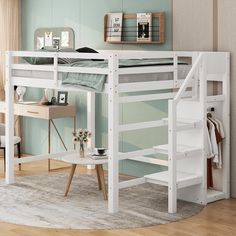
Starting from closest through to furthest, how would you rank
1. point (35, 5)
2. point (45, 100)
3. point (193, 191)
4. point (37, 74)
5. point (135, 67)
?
point (135, 67)
point (193, 191)
point (37, 74)
point (45, 100)
point (35, 5)

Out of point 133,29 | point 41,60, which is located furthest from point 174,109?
point 133,29

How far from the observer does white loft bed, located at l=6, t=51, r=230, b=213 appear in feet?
15.2

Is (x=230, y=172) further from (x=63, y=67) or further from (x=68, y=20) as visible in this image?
(x=68, y=20)

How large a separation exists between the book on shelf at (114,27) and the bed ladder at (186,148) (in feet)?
4.35

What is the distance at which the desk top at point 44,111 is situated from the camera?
6.27m

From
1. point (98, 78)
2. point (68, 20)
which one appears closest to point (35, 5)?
point (68, 20)

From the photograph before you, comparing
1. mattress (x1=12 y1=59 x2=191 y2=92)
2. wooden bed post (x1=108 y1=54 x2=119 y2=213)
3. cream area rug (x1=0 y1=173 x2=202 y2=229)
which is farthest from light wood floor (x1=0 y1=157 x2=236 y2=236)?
mattress (x1=12 y1=59 x2=191 y2=92)

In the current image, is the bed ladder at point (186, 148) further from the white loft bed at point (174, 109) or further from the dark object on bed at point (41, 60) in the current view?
the dark object on bed at point (41, 60)

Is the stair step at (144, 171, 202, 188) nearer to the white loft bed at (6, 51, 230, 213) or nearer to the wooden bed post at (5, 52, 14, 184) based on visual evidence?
the white loft bed at (6, 51, 230, 213)

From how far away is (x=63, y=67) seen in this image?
502 cm

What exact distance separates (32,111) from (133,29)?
4.52 feet

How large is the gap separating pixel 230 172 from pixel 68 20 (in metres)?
2.67

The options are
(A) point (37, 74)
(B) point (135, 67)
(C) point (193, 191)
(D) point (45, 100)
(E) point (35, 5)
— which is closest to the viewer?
(B) point (135, 67)

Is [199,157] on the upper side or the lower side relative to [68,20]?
lower
